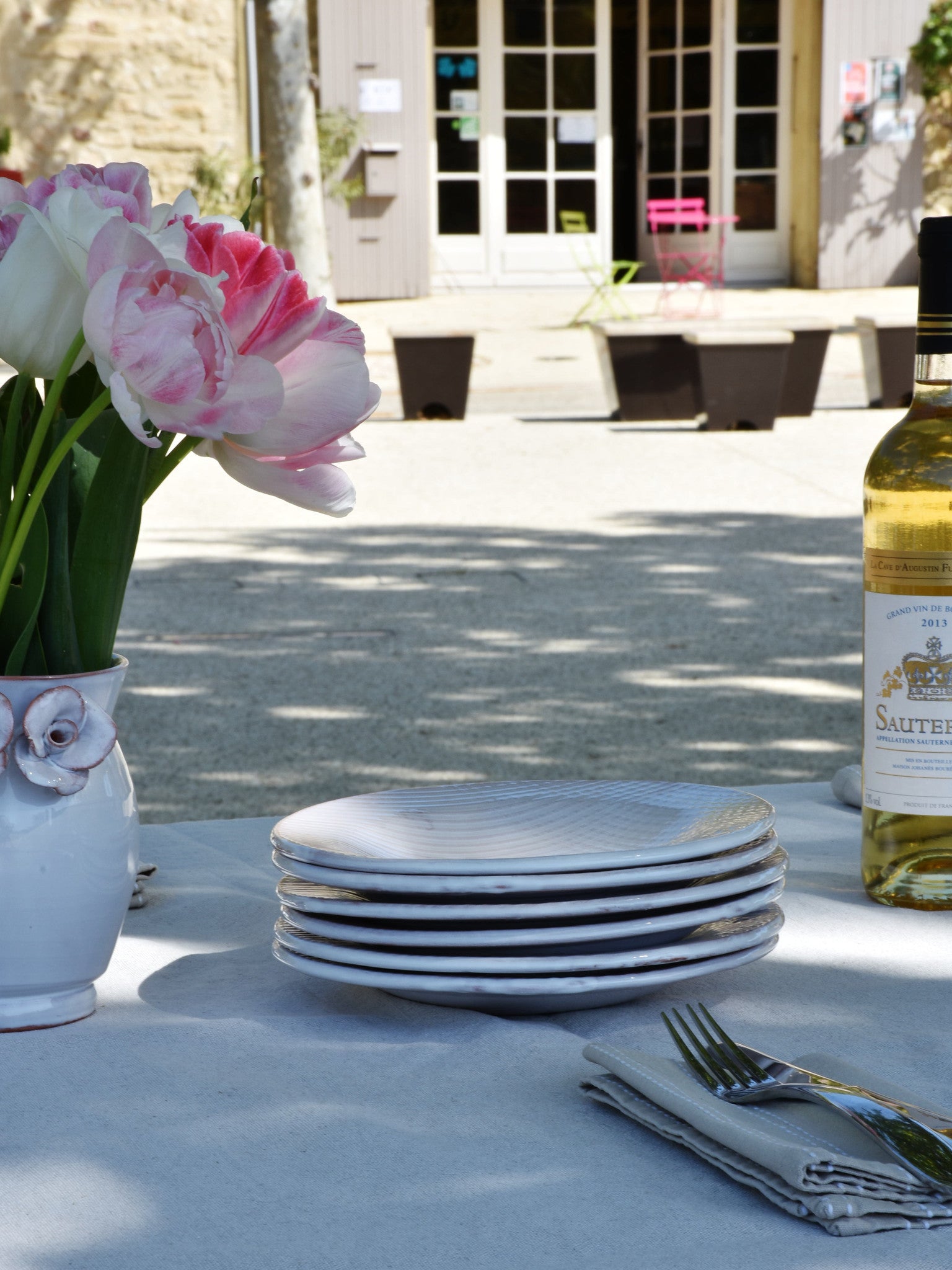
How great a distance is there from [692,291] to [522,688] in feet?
33.6

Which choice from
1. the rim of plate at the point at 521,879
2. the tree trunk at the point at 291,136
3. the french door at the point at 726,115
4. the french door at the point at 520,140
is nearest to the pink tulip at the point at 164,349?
the rim of plate at the point at 521,879

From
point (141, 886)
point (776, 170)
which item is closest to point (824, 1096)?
point (141, 886)

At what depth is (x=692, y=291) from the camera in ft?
45.5

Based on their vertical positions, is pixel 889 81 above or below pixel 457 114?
above

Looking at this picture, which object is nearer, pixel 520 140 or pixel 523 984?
pixel 523 984

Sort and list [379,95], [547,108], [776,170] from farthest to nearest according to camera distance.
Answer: [776,170] < [547,108] < [379,95]

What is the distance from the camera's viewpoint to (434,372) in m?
8.77

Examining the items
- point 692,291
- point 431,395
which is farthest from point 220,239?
point 692,291

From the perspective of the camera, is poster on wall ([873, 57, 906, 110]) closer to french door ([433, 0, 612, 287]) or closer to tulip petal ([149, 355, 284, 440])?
french door ([433, 0, 612, 287])

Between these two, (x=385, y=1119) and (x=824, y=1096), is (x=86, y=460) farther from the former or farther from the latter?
(x=824, y=1096)

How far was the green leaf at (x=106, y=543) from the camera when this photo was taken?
2.93 ft

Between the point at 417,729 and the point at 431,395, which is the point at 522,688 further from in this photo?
the point at 431,395

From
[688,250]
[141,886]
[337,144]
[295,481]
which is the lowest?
[141,886]

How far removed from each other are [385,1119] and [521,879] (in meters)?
0.15
